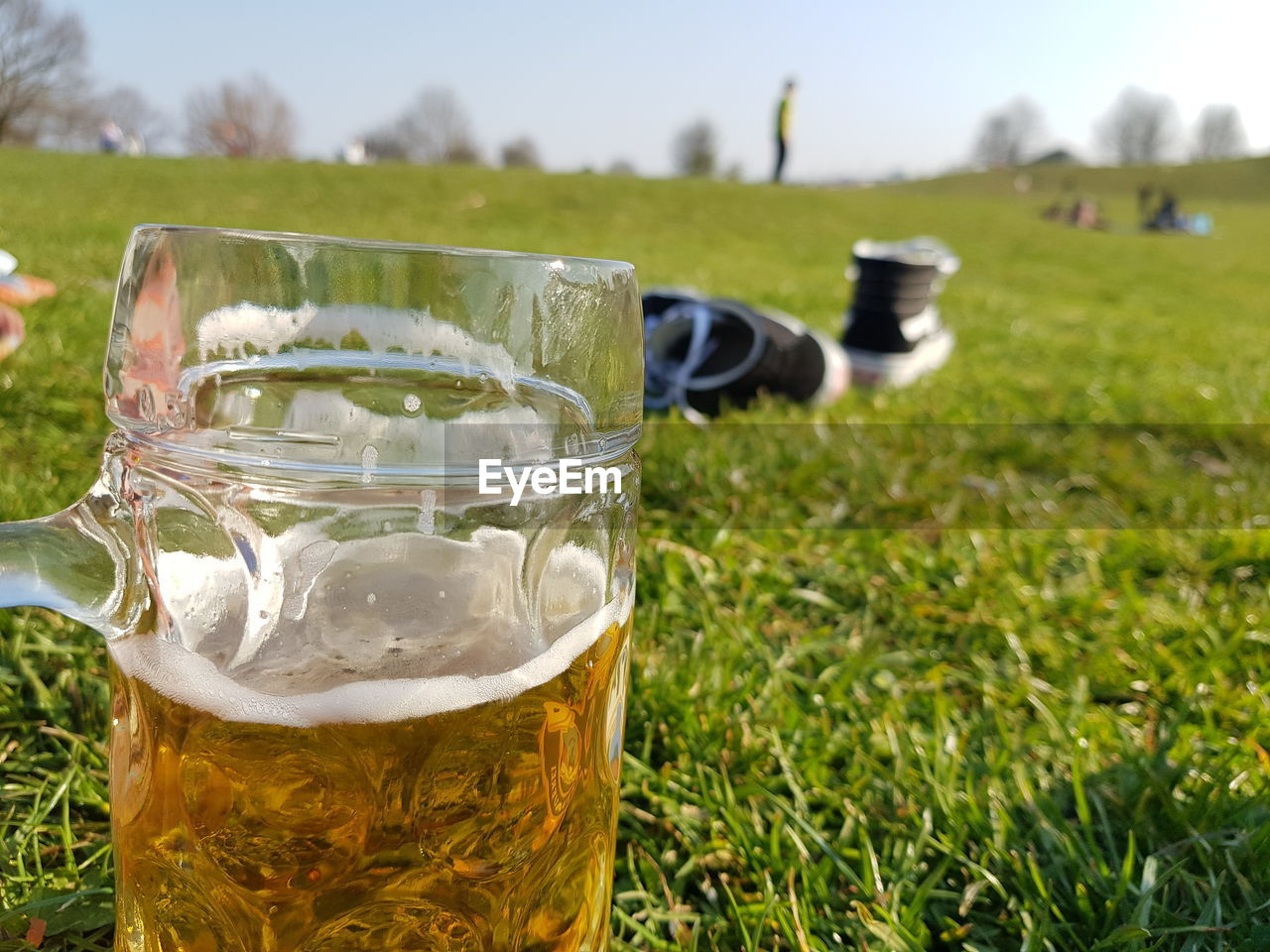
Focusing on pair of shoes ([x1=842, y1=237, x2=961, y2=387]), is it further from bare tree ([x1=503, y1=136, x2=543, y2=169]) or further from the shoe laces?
bare tree ([x1=503, y1=136, x2=543, y2=169])

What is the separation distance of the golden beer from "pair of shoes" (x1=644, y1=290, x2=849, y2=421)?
7.96 ft

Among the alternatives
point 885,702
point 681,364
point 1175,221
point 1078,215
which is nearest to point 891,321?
point 681,364

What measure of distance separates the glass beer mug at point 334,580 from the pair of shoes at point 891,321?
144 inches

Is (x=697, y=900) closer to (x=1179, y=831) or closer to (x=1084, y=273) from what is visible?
(x=1179, y=831)

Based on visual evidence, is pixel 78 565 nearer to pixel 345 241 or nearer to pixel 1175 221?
pixel 345 241

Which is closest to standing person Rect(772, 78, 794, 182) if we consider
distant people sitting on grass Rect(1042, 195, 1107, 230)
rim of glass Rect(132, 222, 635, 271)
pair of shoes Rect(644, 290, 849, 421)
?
distant people sitting on grass Rect(1042, 195, 1107, 230)

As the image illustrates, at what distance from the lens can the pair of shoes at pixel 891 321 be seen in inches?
163

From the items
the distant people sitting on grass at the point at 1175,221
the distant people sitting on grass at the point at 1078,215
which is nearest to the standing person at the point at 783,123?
the distant people sitting on grass at the point at 1078,215

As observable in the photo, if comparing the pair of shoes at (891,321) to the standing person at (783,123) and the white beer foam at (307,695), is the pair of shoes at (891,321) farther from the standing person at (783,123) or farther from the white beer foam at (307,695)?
Result: the standing person at (783,123)

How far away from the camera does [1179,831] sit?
1.09m

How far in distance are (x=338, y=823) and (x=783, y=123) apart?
26460 mm

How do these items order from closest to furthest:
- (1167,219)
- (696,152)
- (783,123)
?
(783,123) → (1167,219) → (696,152)

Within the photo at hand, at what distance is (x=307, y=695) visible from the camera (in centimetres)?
59

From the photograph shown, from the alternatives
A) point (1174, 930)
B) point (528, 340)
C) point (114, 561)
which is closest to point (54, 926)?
point (114, 561)
